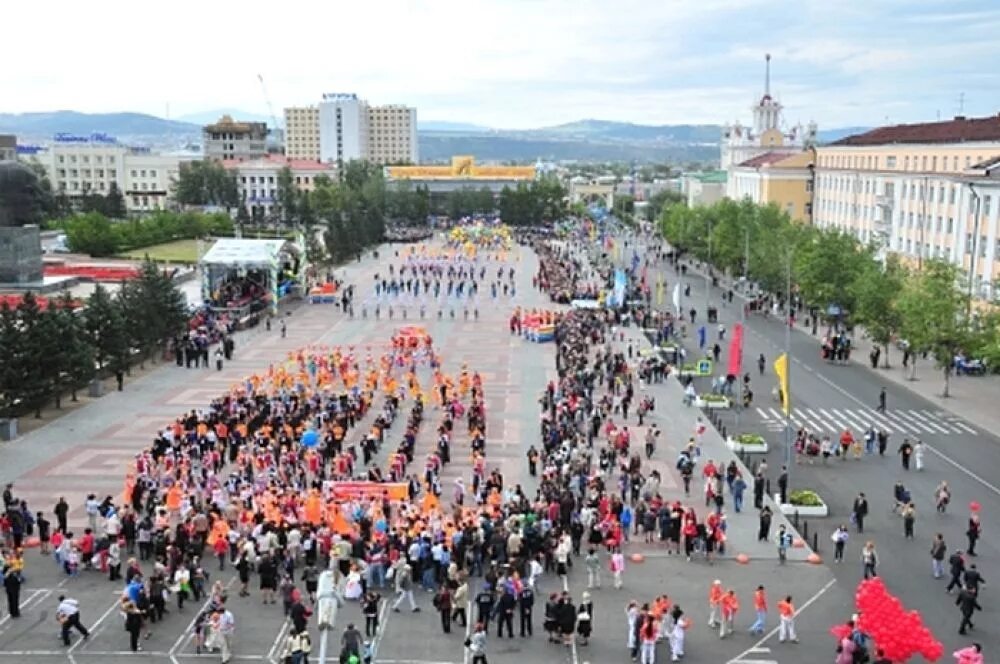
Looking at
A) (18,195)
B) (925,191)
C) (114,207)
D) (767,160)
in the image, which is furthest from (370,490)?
(114,207)

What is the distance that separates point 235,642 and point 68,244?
85.2 metres

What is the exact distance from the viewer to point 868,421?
36.6m

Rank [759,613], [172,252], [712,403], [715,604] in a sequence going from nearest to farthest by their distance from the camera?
1. [759,613]
2. [715,604]
3. [712,403]
4. [172,252]

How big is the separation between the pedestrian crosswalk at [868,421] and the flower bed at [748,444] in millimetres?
3206

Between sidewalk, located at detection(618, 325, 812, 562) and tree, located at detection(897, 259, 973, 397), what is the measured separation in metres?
9.98

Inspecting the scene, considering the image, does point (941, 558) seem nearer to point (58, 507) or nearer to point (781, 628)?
point (781, 628)

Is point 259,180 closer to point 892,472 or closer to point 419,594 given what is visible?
point 892,472

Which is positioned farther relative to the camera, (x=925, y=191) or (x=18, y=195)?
(x=925, y=191)

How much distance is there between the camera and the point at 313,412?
33781 mm

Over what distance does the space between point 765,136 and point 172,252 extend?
73862 millimetres

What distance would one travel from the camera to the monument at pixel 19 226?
57000 millimetres

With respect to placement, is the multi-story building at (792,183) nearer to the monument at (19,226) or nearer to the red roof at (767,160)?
the red roof at (767,160)

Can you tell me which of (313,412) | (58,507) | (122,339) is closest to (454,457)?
(313,412)

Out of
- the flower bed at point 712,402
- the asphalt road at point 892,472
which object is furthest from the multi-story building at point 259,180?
the flower bed at point 712,402
